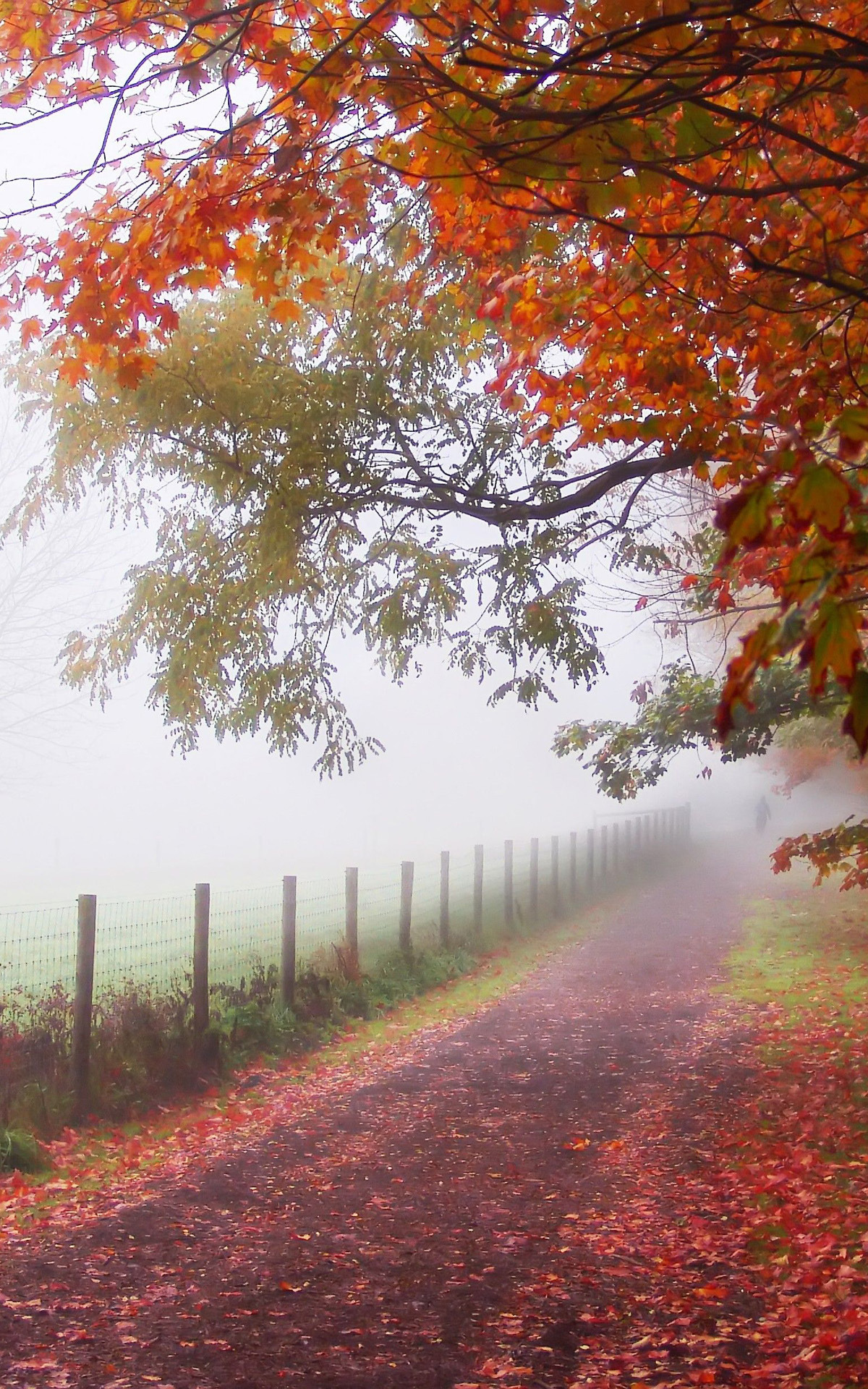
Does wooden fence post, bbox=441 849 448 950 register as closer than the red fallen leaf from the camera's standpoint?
No

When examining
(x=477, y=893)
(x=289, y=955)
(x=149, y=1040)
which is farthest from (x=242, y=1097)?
(x=477, y=893)

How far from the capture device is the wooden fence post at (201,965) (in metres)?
9.18

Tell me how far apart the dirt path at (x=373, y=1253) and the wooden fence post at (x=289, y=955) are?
1671 mm

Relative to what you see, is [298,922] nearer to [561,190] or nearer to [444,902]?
[444,902]

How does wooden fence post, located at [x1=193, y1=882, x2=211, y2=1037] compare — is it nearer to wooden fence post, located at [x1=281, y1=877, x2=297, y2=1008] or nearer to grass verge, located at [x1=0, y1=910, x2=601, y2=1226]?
grass verge, located at [x1=0, y1=910, x2=601, y2=1226]

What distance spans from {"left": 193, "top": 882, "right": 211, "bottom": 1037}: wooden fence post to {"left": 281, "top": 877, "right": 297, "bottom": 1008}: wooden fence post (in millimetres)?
1481

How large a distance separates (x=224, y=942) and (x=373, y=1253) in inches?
304

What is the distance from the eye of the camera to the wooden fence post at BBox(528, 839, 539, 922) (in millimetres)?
20203

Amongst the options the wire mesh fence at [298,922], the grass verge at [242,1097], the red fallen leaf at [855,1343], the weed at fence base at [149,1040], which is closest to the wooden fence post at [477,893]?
the wire mesh fence at [298,922]

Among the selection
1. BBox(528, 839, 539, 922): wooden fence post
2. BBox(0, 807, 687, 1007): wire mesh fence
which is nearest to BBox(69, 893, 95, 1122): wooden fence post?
BBox(0, 807, 687, 1007): wire mesh fence

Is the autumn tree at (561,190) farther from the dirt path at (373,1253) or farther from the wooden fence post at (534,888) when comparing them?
the wooden fence post at (534,888)

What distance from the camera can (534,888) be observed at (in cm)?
2089

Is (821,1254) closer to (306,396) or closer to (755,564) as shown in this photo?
(755,564)

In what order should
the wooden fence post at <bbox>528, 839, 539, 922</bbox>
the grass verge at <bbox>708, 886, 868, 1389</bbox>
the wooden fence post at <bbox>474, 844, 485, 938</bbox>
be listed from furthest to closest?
the wooden fence post at <bbox>528, 839, 539, 922</bbox>
the wooden fence post at <bbox>474, 844, 485, 938</bbox>
the grass verge at <bbox>708, 886, 868, 1389</bbox>
